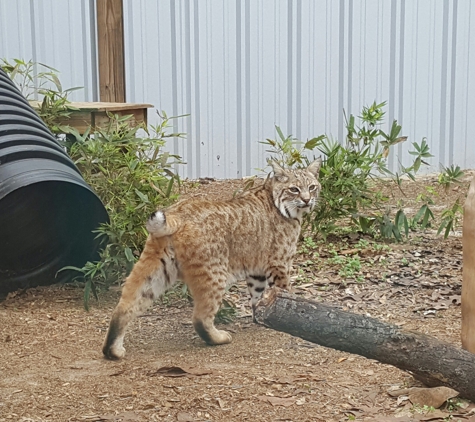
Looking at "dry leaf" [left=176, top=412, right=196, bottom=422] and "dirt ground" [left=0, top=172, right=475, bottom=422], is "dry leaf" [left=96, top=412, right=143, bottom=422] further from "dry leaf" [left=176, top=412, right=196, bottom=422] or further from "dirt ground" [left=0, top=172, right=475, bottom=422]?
"dry leaf" [left=176, top=412, right=196, bottom=422]

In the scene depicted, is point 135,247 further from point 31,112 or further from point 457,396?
point 457,396

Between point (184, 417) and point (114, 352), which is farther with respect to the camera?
point (114, 352)

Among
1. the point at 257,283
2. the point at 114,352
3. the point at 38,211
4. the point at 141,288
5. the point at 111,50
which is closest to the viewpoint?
the point at 114,352

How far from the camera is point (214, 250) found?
4344 millimetres

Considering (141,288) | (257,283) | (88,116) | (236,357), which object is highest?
(88,116)

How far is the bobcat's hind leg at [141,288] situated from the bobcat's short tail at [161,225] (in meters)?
0.07

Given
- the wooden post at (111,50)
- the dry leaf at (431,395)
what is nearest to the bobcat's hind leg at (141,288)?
the dry leaf at (431,395)

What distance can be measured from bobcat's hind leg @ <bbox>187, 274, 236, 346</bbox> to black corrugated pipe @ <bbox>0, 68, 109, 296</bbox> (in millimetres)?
1059

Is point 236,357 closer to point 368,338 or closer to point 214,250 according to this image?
point 214,250

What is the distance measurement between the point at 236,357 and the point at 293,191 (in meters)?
1.37

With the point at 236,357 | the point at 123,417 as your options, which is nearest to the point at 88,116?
the point at 236,357

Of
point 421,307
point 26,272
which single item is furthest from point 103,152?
point 421,307

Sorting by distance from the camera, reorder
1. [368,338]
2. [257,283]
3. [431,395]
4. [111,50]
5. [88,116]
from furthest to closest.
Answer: [111,50]
[88,116]
[257,283]
[431,395]
[368,338]

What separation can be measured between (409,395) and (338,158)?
3330 millimetres
